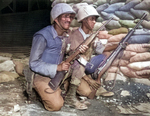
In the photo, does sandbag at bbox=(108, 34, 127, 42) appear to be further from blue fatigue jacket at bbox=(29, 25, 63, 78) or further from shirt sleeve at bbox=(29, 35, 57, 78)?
shirt sleeve at bbox=(29, 35, 57, 78)

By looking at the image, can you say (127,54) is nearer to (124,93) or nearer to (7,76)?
(124,93)

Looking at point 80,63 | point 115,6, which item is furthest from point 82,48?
point 115,6

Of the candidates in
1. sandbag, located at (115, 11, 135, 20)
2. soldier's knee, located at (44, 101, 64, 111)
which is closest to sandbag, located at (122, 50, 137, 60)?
sandbag, located at (115, 11, 135, 20)

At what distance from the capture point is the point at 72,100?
5.55 feet

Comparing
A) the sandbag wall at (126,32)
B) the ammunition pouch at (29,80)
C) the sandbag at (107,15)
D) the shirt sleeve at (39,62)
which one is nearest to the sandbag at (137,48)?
the sandbag wall at (126,32)

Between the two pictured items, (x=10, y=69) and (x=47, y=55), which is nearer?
(x=47, y=55)

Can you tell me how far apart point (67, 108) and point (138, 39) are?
1.19 meters

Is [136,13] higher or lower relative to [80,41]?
higher

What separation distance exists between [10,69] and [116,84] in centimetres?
148

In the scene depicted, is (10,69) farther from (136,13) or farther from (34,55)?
(136,13)

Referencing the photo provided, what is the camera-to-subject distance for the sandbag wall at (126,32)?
1.91m

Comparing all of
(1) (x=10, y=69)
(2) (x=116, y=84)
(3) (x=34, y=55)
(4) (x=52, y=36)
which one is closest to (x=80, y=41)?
(4) (x=52, y=36)

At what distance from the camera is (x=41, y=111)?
1543mm

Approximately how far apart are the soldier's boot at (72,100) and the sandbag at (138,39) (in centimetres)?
91
